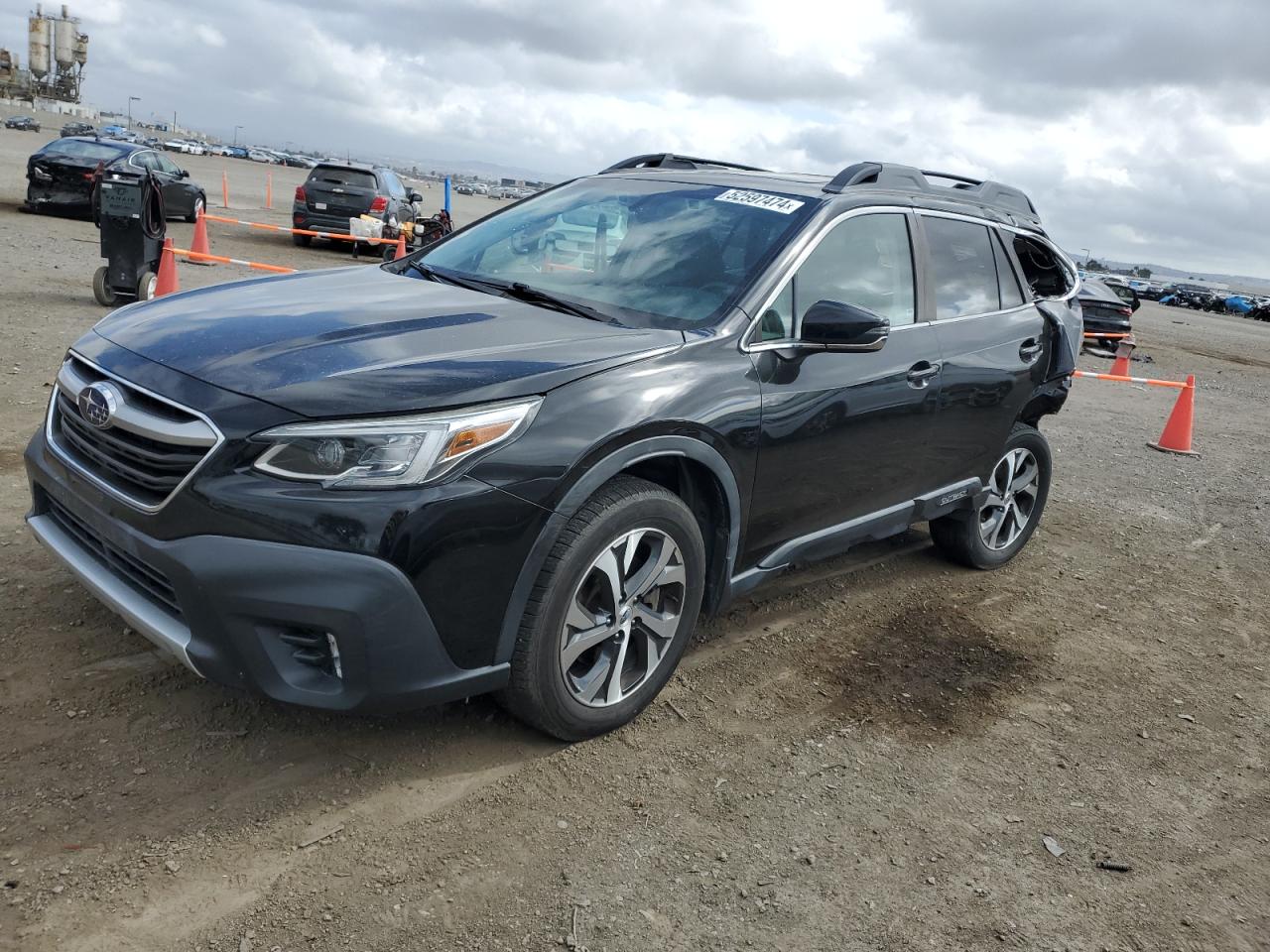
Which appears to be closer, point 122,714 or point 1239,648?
point 122,714

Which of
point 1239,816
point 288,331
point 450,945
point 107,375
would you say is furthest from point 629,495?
point 1239,816

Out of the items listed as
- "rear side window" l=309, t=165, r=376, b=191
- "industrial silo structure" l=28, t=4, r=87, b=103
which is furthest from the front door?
"industrial silo structure" l=28, t=4, r=87, b=103

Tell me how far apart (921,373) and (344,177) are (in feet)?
56.2

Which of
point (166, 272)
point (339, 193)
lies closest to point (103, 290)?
point (166, 272)

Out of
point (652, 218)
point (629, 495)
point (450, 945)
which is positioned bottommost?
point (450, 945)

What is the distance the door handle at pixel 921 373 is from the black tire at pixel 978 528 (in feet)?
3.45

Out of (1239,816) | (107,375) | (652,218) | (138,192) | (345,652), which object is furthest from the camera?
(138,192)

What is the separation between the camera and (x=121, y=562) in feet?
9.98

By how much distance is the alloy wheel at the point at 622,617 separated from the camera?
326 cm

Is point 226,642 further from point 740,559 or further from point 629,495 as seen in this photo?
point 740,559

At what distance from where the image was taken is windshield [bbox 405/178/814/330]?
12.5 ft

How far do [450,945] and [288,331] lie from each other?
5.93ft

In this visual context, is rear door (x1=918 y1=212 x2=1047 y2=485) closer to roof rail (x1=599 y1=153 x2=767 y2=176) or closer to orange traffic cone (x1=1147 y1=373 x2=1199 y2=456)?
roof rail (x1=599 y1=153 x2=767 y2=176)

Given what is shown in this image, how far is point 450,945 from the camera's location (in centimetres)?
255
